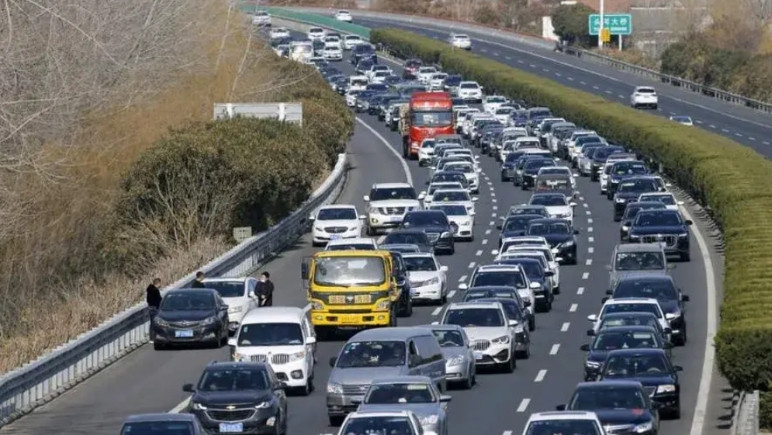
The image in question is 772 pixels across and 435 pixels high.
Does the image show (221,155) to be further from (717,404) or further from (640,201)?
(717,404)

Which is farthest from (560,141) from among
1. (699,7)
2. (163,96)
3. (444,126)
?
(699,7)

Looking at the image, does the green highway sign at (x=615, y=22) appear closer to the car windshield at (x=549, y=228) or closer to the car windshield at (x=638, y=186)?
the car windshield at (x=638, y=186)

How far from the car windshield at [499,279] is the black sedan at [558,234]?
32.8 ft

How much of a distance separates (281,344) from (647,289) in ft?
35.3

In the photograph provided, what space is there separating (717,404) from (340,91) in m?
86.8

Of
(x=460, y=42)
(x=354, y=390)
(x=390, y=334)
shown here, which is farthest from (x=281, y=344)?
(x=460, y=42)

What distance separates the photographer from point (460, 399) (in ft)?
113

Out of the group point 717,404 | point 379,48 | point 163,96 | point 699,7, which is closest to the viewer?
point 717,404

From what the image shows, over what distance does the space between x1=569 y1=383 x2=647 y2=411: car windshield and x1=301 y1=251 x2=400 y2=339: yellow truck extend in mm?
12117

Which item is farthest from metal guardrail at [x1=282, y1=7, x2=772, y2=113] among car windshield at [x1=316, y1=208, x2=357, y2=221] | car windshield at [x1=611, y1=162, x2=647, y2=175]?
car windshield at [x1=316, y1=208, x2=357, y2=221]

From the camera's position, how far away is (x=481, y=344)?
37406 mm

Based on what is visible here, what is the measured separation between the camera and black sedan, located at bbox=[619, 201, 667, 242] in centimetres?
5772

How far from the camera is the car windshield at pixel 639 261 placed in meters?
48.0

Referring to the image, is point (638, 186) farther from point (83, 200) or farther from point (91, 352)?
point (91, 352)
